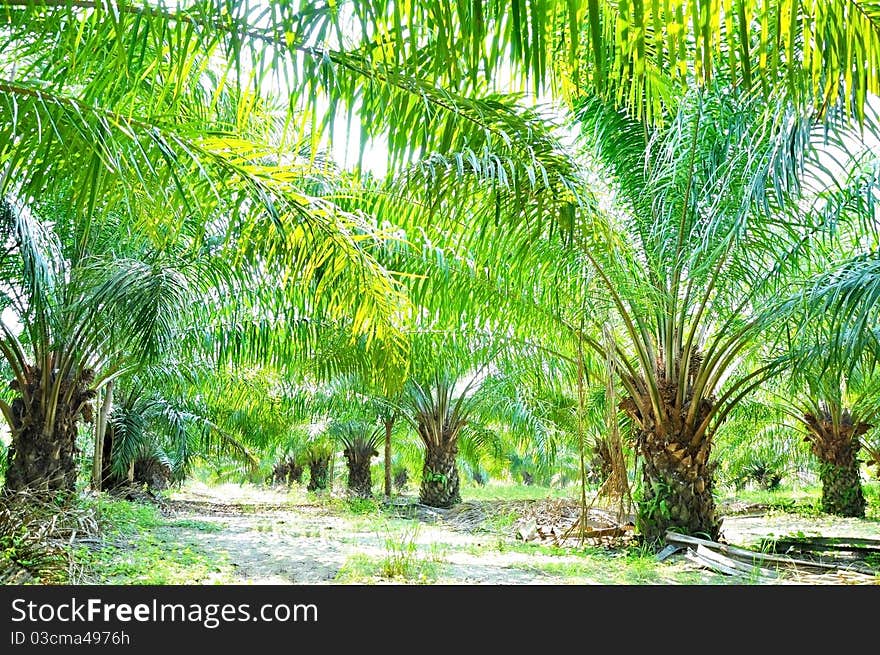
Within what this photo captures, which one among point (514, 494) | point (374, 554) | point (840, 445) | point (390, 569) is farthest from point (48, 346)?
point (514, 494)

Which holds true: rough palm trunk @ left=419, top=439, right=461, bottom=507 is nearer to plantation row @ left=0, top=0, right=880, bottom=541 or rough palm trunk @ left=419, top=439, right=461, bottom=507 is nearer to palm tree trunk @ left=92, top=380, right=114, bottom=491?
plantation row @ left=0, top=0, right=880, bottom=541

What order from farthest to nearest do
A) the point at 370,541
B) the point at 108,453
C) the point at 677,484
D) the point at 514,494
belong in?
the point at 514,494
the point at 108,453
the point at 370,541
the point at 677,484

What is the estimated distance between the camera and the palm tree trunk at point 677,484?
6.61m

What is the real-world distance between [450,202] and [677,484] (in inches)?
150

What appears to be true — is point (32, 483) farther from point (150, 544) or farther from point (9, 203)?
point (9, 203)

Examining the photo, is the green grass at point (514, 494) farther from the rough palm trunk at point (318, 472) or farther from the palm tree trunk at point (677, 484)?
the palm tree trunk at point (677, 484)

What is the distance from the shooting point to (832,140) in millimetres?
5117

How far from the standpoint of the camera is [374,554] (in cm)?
655

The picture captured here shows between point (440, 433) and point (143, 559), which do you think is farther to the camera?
point (440, 433)

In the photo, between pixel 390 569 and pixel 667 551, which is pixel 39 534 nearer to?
pixel 390 569

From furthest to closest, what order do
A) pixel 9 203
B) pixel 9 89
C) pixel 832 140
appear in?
pixel 9 203 → pixel 832 140 → pixel 9 89

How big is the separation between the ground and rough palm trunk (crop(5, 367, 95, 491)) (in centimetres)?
84
